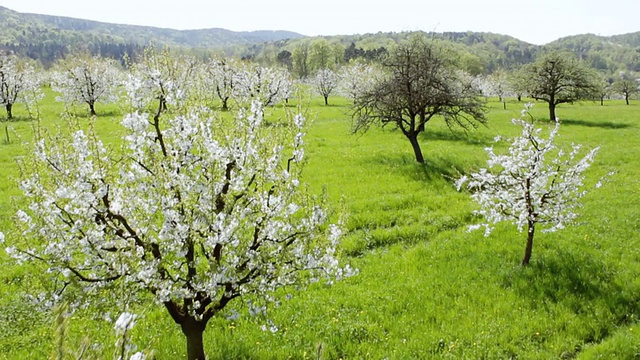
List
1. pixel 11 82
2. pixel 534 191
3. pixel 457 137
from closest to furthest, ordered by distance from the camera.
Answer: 1. pixel 534 191
2. pixel 457 137
3. pixel 11 82

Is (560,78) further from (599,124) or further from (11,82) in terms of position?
(11,82)

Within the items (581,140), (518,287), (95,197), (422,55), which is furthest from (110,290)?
(581,140)

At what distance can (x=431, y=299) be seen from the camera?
12289 mm

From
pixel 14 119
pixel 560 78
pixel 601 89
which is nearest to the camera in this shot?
pixel 14 119

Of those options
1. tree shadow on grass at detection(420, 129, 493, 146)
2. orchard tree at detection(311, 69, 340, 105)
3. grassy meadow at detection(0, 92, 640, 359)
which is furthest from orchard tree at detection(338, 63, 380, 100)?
grassy meadow at detection(0, 92, 640, 359)

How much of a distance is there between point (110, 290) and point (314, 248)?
12.6ft

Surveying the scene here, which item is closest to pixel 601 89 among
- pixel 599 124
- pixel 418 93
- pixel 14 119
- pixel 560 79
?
pixel 599 124

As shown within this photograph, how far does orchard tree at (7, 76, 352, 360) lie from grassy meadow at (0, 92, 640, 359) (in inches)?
28.6

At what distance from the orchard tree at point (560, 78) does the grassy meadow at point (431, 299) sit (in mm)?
29828

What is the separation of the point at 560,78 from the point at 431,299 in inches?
1784

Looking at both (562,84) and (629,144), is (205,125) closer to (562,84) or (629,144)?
(629,144)

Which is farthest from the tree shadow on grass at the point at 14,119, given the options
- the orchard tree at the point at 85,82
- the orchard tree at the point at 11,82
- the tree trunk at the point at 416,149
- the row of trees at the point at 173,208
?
the row of trees at the point at 173,208

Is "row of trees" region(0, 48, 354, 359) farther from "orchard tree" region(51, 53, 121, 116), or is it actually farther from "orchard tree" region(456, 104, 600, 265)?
"orchard tree" region(51, 53, 121, 116)

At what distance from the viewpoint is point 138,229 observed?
24.1ft
